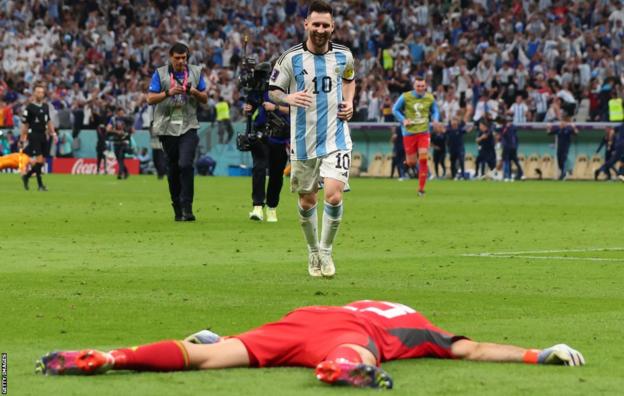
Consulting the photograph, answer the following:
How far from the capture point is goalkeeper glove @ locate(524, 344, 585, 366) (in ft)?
26.2

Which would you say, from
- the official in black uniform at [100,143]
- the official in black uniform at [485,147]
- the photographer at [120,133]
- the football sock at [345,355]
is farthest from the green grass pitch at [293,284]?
the official in black uniform at [100,143]

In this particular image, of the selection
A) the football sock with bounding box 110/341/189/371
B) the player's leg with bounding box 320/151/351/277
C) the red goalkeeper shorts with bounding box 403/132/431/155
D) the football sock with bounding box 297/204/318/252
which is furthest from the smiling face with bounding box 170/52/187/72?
the football sock with bounding box 110/341/189/371

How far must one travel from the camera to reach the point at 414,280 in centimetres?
1312

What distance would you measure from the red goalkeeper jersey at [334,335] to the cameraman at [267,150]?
40.2 feet

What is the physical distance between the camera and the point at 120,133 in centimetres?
4844

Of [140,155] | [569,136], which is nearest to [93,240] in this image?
[569,136]

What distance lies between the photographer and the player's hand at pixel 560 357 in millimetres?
7984

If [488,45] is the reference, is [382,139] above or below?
below

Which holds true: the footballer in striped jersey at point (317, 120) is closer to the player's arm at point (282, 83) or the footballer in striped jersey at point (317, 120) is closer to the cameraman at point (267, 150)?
the player's arm at point (282, 83)

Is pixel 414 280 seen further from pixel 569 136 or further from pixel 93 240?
pixel 569 136

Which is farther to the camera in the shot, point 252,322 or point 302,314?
point 252,322

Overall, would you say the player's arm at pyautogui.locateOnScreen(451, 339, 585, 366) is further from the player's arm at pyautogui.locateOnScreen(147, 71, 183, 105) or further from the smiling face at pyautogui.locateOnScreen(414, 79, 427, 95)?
the smiling face at pyautogui.locateOnScreen(414, 79, 427, 95)

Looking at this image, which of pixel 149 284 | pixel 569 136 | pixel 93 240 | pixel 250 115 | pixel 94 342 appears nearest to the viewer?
pixel 94 342

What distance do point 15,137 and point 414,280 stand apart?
43395 millimetres
